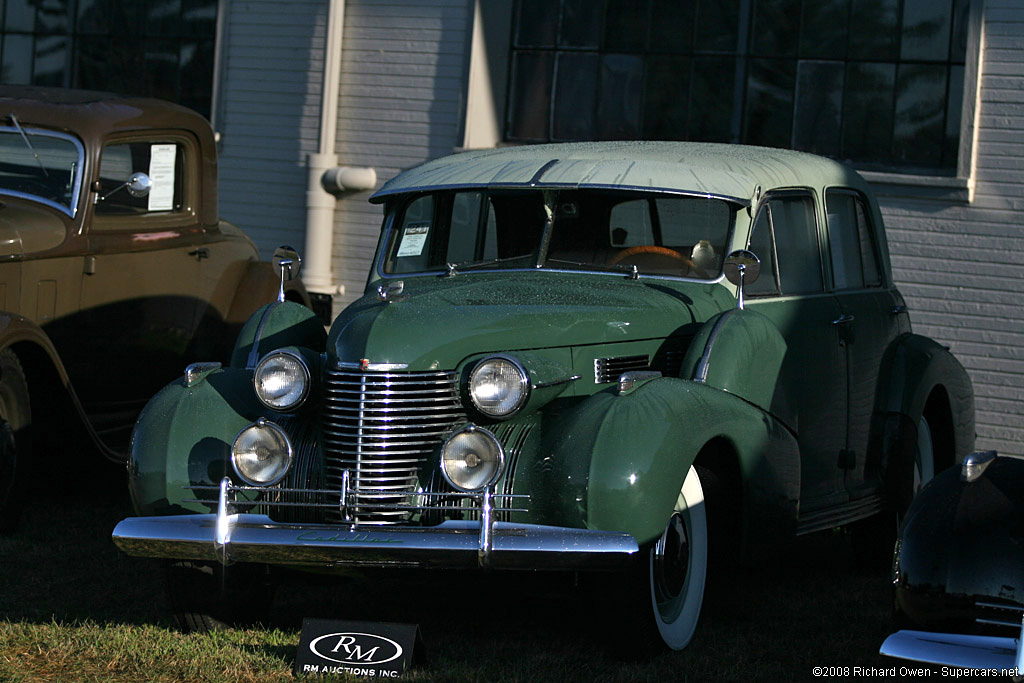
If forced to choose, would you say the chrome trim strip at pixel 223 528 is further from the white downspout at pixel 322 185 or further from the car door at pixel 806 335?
the white downspout at pixel 322 185

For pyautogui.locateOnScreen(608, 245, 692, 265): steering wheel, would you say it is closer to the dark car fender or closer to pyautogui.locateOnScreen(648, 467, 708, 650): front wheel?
pyautogui.locateOnScreen(648, 467, 708, 650): front wheel

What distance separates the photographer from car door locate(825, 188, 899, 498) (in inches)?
219

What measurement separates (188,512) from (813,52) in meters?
6.72

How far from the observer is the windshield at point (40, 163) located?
6.78 metres

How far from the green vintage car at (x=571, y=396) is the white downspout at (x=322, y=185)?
4893 millimetres

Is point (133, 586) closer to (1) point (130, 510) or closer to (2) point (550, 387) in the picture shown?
(1) point (130, 510)

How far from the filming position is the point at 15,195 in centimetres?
670

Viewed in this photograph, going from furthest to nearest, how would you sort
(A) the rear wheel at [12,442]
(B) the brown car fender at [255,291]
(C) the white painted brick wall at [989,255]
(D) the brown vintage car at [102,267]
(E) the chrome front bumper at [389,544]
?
(C) the white painted brick wall at [989,255] → (B) the brown car fender at [255,291] → (D) the brown vintage car at [102,267] → (A) the rear wheel at [12,442] → (E) the chrome front bumper at [389,544]

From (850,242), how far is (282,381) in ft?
9.03

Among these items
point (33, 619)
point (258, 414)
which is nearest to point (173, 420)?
point (258, 414)

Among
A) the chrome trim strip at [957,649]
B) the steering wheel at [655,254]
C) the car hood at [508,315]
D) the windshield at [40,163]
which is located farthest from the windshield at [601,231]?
the windshield at [40,163]

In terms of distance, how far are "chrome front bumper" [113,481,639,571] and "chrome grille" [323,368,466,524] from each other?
0.56 feet

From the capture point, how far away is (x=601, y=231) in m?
5.30

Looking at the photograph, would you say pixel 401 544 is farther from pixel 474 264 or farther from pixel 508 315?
pixel 474 264
